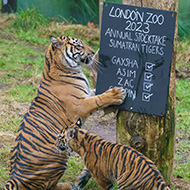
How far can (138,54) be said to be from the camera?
4086 millimetres

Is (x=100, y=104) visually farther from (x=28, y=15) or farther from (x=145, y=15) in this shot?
(x=28, y=15)

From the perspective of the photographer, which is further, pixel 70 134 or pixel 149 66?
pixel 70 134

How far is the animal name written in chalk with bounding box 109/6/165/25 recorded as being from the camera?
12.7 ft

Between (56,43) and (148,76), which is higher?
(56,43)

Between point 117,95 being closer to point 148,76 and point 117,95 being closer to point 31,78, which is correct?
point 148,76

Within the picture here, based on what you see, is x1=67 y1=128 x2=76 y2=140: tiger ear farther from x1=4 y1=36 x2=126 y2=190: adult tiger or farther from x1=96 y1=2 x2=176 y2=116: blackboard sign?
x1=96 y1=2 x2=176 y2=116: blackboard sign

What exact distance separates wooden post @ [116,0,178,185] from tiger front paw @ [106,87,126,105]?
0.59 ft

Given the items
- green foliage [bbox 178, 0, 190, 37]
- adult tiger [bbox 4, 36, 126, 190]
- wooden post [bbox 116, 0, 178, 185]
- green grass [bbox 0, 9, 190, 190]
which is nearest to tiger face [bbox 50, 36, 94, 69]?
adult tiger [bbox 4, 36, 126, 190]

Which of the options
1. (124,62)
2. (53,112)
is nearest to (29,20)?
(53,112)

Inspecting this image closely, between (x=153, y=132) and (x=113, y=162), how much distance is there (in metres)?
0.60

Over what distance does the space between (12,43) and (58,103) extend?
7.00 meters

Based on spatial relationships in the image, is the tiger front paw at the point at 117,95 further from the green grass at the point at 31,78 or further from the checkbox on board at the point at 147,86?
the green grass at the point at 31,78

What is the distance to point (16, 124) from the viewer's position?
6551 mm

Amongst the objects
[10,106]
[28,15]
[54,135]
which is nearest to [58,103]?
[54,135]
